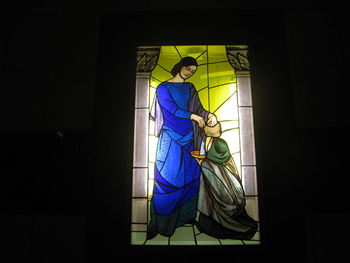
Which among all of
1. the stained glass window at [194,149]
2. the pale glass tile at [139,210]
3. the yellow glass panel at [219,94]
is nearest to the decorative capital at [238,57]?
the stained glass window at [194,149]

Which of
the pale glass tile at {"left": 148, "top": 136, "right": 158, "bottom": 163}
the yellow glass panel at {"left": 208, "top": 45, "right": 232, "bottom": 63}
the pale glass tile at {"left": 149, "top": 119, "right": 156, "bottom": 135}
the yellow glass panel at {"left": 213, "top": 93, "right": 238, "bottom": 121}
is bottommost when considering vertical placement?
the pale glass tile at {"left": 148, "top": 136, "right": 158, "bottom": 163}

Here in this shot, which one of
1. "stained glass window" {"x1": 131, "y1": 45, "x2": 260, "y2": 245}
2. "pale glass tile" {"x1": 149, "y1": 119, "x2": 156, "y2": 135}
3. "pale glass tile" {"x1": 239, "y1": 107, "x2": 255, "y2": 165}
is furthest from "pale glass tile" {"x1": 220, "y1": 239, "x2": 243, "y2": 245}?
"pale glass tile" {"x1": 149, "y1": 119, "x2": 156, "y2": 135}

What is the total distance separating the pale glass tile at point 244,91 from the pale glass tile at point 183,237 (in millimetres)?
757

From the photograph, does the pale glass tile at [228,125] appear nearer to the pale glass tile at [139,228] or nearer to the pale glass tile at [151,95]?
the pale glass tile at [151,95]

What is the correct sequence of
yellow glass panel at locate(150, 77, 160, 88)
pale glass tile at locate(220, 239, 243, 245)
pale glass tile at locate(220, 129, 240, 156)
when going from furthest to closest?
yellow glass panel at locate(150, 77, 160, 88)
pale glass tile at locate(220, 129, 240, 156)
pale glass tile at locate(220, 239, 243, 245)

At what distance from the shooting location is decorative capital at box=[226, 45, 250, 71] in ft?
5.08

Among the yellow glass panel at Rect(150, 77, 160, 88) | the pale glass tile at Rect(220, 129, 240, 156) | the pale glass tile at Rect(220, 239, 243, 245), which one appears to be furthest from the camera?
the yellow glass panel at Rect(150, 77, 160, 88)

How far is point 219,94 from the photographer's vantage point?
59.1 inches

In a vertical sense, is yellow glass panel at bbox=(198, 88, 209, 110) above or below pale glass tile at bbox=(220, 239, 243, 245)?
above

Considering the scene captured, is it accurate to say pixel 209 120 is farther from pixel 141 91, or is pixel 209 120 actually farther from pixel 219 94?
pixel 141 91

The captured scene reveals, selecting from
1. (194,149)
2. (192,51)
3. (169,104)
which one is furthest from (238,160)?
(192,51)

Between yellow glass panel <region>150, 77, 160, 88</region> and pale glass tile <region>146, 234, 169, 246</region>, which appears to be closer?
pale glass tile <region>146, 234, 169, 246</region>

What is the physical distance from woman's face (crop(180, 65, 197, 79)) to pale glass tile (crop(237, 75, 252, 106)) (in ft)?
0.89

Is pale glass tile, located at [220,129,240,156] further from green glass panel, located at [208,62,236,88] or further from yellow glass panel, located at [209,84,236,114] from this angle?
green glass panel, located at [208,62,236,88]
